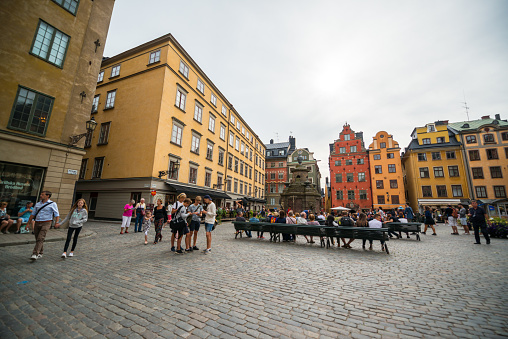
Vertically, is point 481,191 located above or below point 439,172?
below

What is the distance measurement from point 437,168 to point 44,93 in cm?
4847

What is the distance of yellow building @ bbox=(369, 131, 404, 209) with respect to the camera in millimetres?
36969

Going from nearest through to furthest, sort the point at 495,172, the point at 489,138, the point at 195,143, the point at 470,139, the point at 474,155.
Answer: the point at 195,143, the point at 495,172, the point at 489,138, the point at 474,155, the point at 470,139

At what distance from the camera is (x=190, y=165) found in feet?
73.1

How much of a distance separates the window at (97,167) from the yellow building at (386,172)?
41.8m

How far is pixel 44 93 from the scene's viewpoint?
37.8ft

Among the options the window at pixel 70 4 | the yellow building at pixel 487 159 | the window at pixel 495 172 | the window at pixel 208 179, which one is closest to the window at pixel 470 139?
the yellow building at pixel 487 159

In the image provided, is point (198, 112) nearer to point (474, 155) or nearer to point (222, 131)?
point (222, 131)

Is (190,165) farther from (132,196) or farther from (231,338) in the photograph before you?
(231,338)

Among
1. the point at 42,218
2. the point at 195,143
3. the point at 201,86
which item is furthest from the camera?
the point at 201,86

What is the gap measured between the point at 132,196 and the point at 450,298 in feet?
65.5

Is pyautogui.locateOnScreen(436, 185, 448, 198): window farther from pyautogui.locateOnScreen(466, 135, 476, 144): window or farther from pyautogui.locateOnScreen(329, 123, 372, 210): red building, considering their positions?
pyautogui.locateOnScreen(329, 123, 372, 210): red building

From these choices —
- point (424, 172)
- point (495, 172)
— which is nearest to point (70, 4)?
point (424, 172)

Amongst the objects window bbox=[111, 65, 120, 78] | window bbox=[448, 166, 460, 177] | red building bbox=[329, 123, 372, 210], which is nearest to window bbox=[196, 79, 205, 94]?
window bbox=[111, 65, 120, 78]
